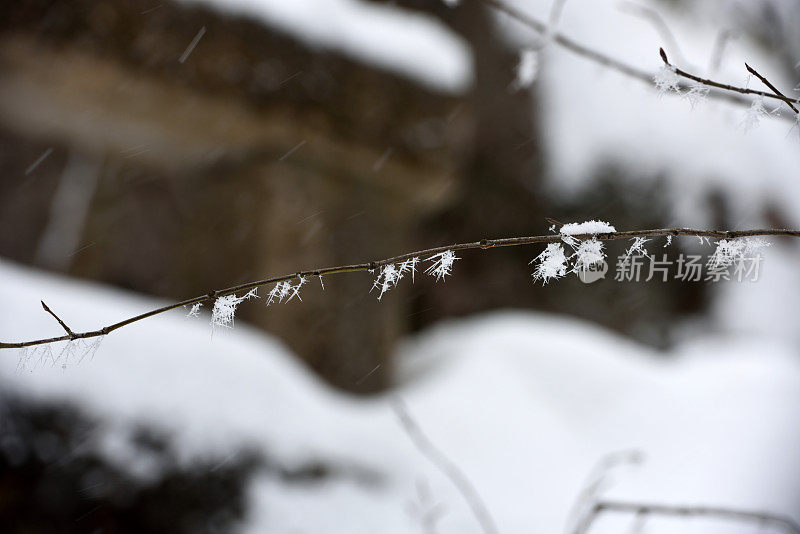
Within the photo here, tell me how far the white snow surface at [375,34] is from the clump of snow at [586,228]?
1621 millimetres

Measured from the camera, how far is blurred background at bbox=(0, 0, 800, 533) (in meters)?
1.33

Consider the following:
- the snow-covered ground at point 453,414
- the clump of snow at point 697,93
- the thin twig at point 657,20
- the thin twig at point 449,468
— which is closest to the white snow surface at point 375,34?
the snow-covered ground at point 453,414

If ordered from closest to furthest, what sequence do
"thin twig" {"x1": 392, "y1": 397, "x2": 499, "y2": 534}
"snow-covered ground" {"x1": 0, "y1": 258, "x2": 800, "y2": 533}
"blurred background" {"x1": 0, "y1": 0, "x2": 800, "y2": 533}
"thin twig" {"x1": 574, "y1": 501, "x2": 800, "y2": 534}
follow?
1. "thin twig" {"x1": 574, "y1": 501, "x2": 800, "y2": 534}
2. "thin twig" {"x1": 392, "y1": 397, "x2": 499, "y2": 534}
3. "blurred background" {"x1": 0, "y1": 0, "x2": 800, "y2": 533}
4. "snow-covered ground" {"x1": 0, "y1": 258, "x2": 800, "y2": 533}

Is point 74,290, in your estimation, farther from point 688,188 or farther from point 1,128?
point 688,188

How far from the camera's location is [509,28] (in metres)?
4.23

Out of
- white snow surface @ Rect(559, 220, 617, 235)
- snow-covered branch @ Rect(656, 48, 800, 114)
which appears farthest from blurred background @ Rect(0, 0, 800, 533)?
white snow surface @ Rect(559, 220, 617, 235)

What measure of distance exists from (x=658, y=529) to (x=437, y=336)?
1418mm

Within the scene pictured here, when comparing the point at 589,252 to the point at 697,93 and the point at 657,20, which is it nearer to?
the point at 697,93

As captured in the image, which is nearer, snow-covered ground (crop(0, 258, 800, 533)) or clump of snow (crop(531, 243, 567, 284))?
clump of snow (crop(531, 243, 567, 284))

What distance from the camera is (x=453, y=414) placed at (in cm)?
200

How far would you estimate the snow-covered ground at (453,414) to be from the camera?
143cm

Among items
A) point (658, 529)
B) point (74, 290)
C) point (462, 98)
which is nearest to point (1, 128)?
point (74, 290)

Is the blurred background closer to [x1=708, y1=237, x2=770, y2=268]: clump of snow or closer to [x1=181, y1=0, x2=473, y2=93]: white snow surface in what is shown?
[x1=181, y1=0, x2=473, y2=93]: white snow surface

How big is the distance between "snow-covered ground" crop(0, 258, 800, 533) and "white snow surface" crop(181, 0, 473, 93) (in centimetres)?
89
